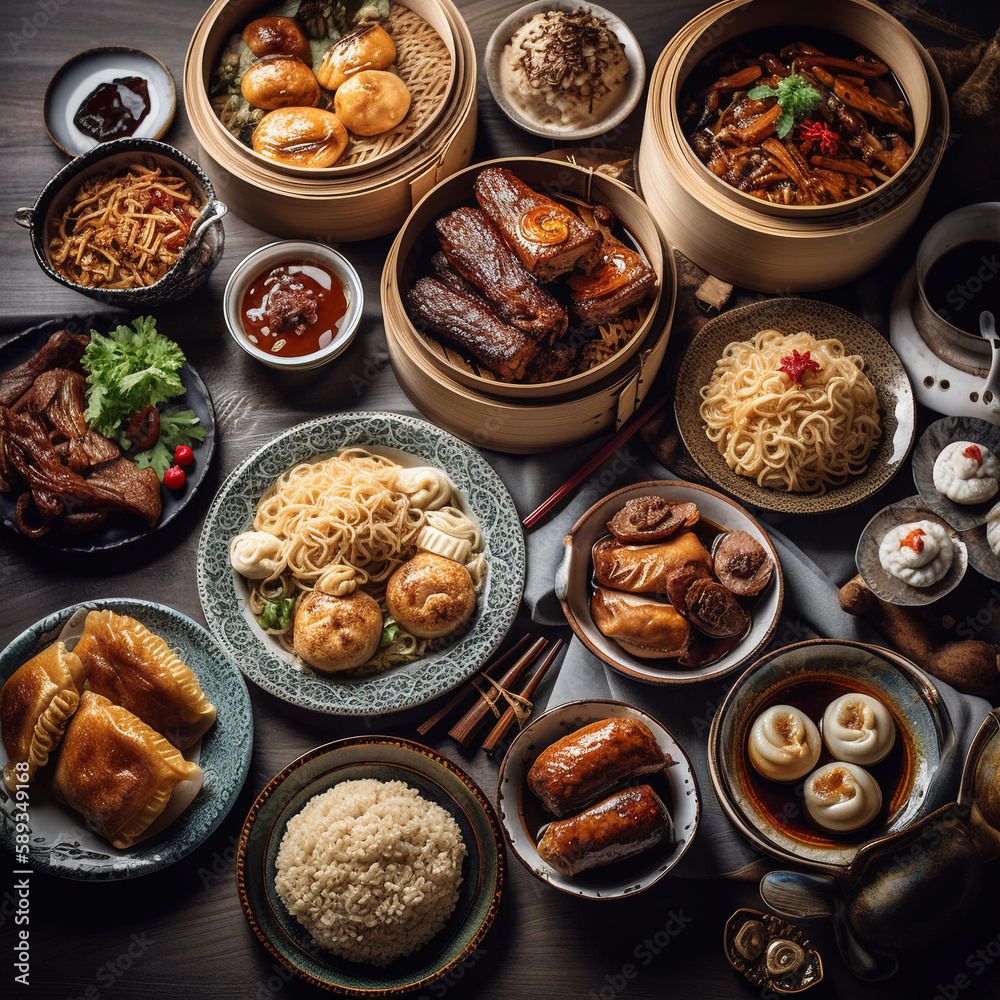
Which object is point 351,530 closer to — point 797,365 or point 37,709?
point 37,709

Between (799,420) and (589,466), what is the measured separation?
95 centimetres

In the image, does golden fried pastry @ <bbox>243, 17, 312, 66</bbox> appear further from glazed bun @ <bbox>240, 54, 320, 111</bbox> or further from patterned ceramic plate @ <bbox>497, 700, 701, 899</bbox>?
patterned ceramic plate @ <bbox>497, 700, 701, 899</bbox>

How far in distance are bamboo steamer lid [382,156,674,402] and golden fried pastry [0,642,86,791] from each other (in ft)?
6.41

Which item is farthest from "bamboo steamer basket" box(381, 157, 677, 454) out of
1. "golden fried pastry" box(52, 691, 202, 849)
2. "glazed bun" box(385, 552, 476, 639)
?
"golden fried pastry" box(52, 691, 202, 849)

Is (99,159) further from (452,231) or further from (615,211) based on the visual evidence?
(615,211)

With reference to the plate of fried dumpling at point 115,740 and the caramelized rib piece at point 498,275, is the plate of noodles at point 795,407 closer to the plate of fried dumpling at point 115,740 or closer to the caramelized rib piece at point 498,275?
the caramelized rib piece at point 498,275

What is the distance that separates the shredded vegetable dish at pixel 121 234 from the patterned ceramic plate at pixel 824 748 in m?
3.16

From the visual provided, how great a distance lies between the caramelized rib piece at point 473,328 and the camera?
3.62 metres

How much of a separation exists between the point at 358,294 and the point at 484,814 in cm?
237

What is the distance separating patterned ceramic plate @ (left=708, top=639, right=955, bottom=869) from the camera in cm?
350

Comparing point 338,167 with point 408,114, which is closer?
point 338,167

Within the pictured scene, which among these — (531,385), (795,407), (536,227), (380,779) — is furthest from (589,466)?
(380,779)

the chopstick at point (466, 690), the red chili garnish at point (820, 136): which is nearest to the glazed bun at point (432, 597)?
the chopstick at point (466, 690)

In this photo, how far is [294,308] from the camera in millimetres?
4016
